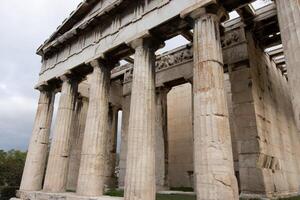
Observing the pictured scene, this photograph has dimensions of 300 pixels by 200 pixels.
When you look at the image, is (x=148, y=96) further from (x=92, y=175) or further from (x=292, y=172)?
(x=292, y=172)

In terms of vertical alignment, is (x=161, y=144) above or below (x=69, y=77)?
below

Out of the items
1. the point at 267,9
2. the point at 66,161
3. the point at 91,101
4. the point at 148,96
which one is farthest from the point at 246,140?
the point at 66,161

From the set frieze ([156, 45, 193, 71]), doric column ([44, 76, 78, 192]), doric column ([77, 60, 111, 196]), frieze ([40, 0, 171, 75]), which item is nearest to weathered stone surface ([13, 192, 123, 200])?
doric column ([77, 60, 111, 196])

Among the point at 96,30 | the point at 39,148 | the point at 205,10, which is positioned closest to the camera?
the point at 205,10

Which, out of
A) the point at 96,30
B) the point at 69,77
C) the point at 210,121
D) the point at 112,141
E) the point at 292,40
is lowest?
the point at 210,121

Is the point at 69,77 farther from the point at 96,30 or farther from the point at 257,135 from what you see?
the point at 257,135

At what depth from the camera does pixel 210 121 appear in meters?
8.35

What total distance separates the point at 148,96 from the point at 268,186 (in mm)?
6288

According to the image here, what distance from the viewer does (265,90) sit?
45.3 feet

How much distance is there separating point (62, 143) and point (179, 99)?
31.9 feet

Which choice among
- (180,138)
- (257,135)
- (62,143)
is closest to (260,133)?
(257,135)

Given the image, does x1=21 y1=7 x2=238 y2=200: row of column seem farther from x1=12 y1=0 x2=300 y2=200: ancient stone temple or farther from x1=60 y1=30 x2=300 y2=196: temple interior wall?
x1=60 y1=30 x2=300 y2=196: temple interior wall

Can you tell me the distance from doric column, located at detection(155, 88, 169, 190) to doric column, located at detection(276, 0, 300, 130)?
10.2 metres

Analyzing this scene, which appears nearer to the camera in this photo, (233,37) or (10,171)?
(233,37)
